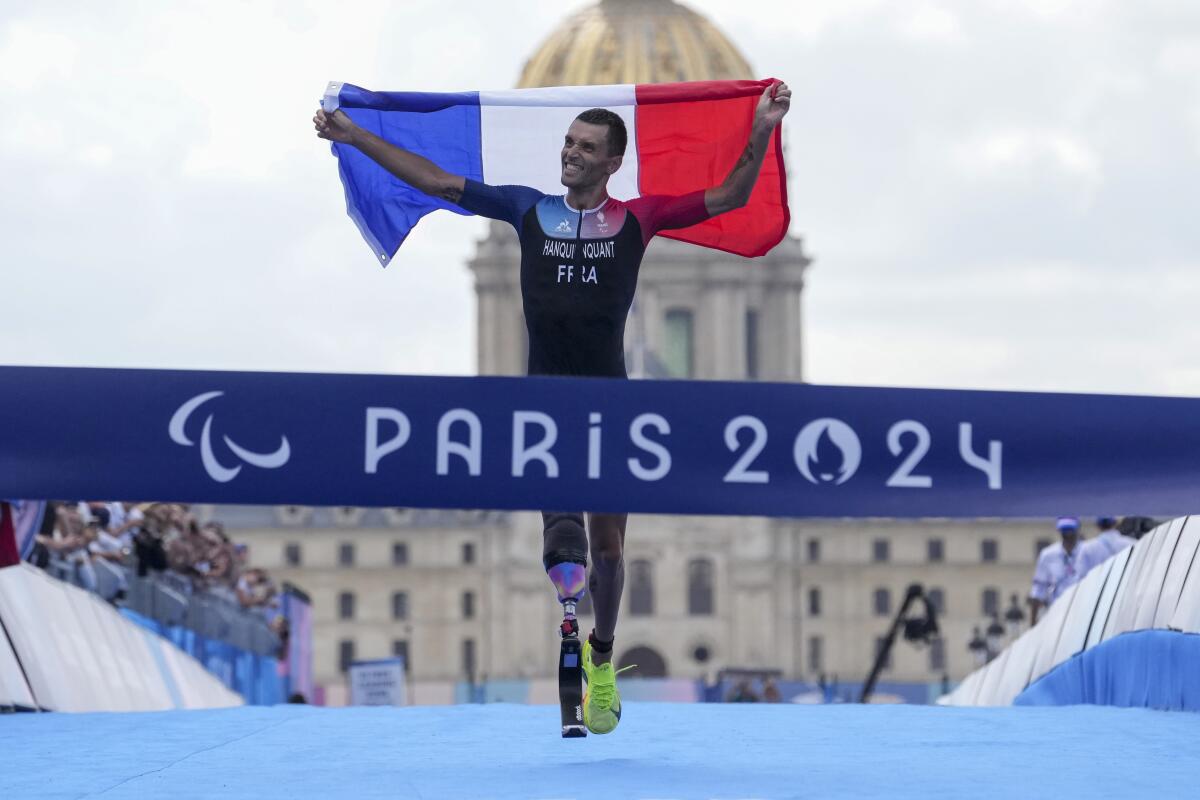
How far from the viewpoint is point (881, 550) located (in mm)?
120625

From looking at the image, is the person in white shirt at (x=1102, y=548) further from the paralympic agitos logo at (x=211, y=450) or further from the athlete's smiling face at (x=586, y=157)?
the paralympic agitos logo at (x=211, y=450)

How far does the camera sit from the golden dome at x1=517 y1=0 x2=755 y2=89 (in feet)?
412

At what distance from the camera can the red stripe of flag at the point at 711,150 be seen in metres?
8.60

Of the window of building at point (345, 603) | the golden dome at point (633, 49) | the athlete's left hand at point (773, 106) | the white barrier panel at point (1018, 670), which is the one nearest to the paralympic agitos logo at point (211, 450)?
the athlete's left hand at point (773, 106)

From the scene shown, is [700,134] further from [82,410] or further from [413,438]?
[82,410]

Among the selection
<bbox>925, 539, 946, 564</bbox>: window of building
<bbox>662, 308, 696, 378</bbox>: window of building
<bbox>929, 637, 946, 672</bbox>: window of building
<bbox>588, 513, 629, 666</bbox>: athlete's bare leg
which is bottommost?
<bbox>929, 637, 946, 672</bbox>: window of building

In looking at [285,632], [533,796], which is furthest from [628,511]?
[285,632]

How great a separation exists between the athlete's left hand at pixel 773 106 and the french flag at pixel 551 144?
357 millimetres

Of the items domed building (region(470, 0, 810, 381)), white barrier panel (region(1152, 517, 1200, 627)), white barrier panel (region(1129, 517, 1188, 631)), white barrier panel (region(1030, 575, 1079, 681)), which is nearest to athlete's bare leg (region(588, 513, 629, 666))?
white barrier panel (region(1152, 517, 1200, 627))

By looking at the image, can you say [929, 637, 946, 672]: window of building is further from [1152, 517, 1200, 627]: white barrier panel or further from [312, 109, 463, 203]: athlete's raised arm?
[312, 109, 463, 203]: athlete's raised arm

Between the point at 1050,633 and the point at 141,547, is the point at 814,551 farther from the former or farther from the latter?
the point at 1050,633

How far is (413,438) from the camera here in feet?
24.0

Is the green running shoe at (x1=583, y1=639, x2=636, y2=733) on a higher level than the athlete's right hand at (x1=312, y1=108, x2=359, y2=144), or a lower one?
lower

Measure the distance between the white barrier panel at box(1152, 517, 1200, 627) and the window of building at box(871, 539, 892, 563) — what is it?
11011cm
